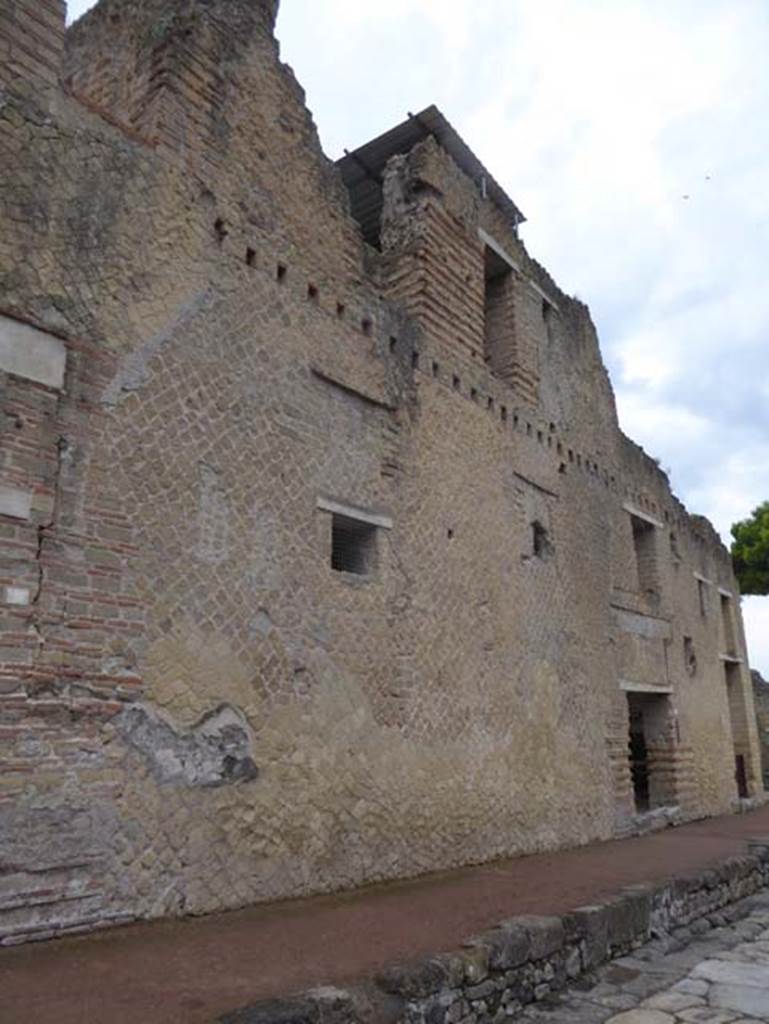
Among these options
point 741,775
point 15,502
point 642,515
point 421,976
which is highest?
point 642,515

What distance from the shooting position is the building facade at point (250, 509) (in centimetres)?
420

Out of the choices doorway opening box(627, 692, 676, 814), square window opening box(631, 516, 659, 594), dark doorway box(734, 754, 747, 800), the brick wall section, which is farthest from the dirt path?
dark doorway box(734, 754, 747, 800)

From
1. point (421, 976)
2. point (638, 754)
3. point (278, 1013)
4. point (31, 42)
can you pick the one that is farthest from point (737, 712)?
point (31, 42)

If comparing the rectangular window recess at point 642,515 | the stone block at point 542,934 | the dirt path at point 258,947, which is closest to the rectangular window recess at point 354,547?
the dirt path at point 258,947

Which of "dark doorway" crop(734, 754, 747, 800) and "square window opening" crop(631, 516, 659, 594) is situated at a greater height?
"square window opening" crop(631, 516, 659, 594)

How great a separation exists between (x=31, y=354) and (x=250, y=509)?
1660 millimetres

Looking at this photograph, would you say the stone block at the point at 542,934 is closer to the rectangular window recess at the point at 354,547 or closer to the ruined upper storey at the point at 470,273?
the rectangular window recess at the point at 354,547

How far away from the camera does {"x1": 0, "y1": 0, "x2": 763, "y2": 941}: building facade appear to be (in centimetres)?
420

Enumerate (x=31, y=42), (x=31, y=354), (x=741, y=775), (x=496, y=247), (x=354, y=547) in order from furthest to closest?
(x=741, y=775), (x=496, y=247), (x=354, y=547), (x=31, y=42), (x=31, y=354)

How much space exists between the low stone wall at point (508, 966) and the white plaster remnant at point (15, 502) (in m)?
2.47

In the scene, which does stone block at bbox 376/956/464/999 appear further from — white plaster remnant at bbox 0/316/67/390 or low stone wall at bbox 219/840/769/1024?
white plaster remnant at bbox 0/316/67/390

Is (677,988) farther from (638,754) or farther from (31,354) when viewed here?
(638,754)

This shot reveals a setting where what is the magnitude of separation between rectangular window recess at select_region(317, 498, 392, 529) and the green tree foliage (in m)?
18.3

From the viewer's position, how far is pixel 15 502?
4051 mm
